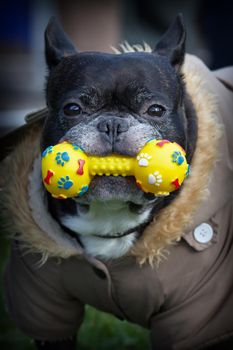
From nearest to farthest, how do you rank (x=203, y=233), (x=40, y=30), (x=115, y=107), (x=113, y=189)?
(x=113, y=189) < (x=115, y=107) < (x=203, y=233) < (x=40, y=30)

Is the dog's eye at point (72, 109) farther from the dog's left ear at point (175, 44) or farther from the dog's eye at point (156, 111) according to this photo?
the dog's left ear at point (175, 44)

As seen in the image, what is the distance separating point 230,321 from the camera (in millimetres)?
3182

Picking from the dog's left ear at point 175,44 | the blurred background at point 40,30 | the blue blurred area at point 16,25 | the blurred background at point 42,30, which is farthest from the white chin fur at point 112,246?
the blue blurred area at point 16,25

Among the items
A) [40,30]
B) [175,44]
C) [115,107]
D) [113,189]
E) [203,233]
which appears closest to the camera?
[113,189]

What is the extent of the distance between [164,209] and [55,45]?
2.79 ft

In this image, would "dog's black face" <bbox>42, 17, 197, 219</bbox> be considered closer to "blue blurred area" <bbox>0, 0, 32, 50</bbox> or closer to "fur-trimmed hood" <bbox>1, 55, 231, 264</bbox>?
"fur-trimmed hood" <bbox>1, 55, 231, 264</bbox>

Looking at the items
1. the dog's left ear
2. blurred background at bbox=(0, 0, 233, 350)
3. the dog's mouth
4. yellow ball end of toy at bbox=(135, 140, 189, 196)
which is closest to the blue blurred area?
blurred background at bbox=(0, 0, 233, 350)

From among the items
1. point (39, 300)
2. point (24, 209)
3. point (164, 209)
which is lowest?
point (39, 300)

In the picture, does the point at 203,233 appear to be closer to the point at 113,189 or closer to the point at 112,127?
the point at 113,189

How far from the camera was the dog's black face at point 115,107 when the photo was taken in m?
2.80

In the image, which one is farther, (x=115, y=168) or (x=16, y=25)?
(x=16, y=25)

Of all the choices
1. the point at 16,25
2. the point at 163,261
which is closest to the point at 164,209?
the point at 163,261

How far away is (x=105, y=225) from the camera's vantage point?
10.3 ft

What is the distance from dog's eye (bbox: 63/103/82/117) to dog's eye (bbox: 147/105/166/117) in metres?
0.27
